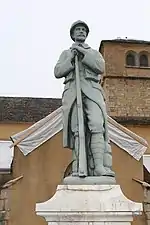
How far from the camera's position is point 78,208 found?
167 inches

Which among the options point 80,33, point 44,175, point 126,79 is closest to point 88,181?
point 80,33

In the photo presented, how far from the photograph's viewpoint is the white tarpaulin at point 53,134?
48.4 ft

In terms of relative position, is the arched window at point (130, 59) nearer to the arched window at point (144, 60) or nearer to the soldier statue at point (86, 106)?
the arched window at point (144, 60)

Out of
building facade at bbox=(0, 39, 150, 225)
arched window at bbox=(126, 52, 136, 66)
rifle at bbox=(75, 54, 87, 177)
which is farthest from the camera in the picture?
arched window at bbox=(126, 52, 136, 66)

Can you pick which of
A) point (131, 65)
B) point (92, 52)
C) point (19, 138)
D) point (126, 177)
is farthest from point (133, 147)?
point (131, 65)

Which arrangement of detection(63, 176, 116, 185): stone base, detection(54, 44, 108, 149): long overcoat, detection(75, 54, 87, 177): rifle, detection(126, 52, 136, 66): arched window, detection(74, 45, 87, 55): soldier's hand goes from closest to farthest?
detection(63, 176, 116, 185): stone base → detection(75, 54, 87, 177): rifle → detection(54, 44, 108, 149): long overcoat → detection(74, 45, 87, 55): soldier's hand → detection(126, 52, 136, 66): arched window

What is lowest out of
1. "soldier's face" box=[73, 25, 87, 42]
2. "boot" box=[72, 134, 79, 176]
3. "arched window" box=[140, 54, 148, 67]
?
"boot" box=[72, 134, 79, 176]

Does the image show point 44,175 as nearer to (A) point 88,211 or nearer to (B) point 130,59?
(A) point 88,211

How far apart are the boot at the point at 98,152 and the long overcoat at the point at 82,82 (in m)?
0.16

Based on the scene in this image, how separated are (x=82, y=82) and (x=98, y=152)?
858mm

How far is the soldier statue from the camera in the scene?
4836 millimetres

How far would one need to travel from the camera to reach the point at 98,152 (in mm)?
4820

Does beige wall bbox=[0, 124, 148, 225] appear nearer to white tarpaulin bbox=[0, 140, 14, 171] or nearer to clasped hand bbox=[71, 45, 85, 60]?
white tarpaulin bbox=[0, 140, 14, 171]

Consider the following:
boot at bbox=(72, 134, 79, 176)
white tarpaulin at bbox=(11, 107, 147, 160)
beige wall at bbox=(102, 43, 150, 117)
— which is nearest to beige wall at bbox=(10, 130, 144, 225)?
white tarpaulin at bbox=(11, 107, 147, 160)
